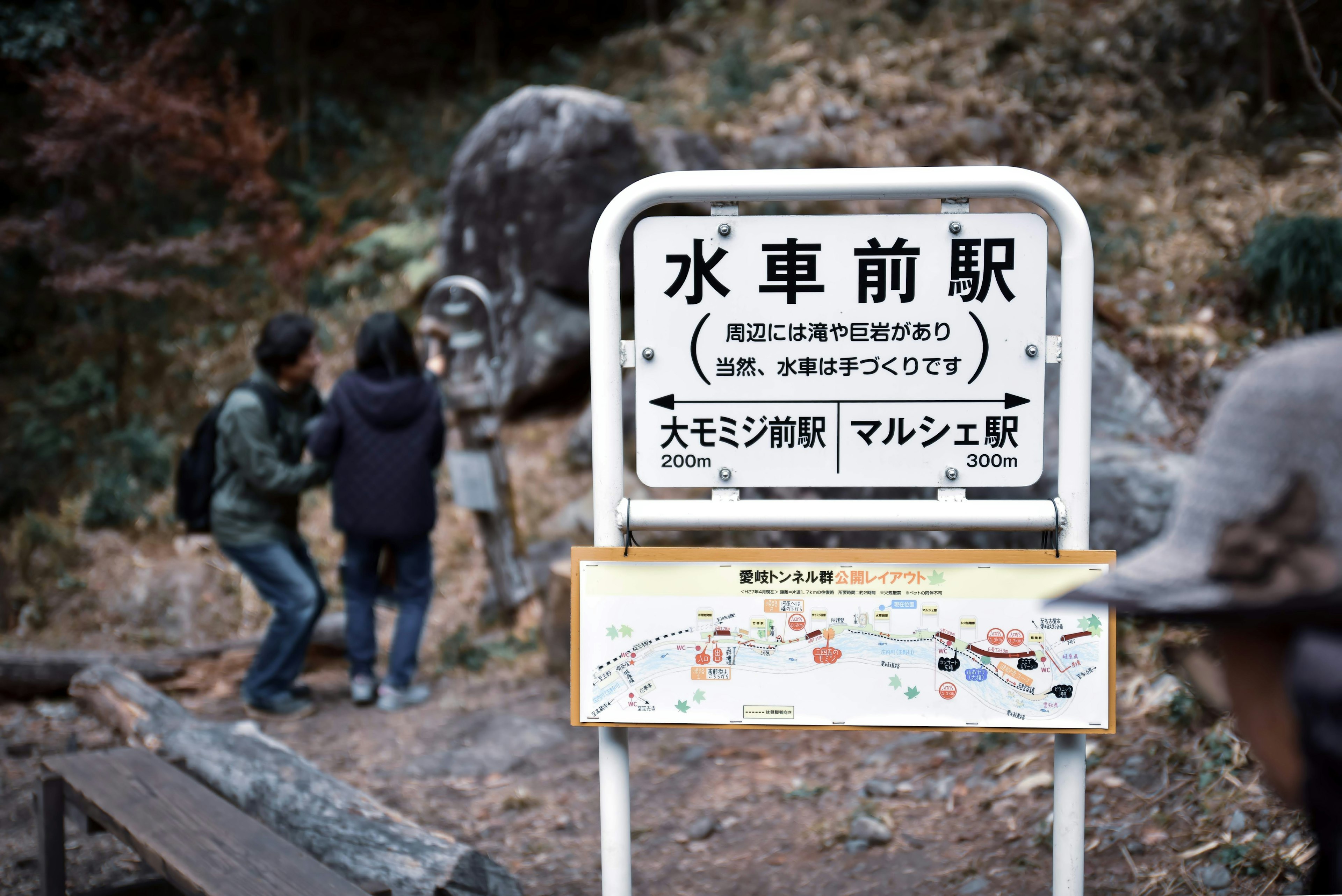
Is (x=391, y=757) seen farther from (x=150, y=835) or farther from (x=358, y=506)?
(x=150, y=835)

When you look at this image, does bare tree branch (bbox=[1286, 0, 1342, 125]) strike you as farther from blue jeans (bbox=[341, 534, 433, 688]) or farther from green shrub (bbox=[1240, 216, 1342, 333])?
blue jeans (bbox=[341, 534, 433, 688])

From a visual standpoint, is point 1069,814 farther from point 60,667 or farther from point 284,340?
point 60,667

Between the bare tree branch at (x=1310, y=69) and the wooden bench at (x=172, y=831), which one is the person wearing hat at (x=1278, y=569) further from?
the bare tree branch at (x=1310, y=69)

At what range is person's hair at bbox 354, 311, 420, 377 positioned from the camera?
4582 millimetres

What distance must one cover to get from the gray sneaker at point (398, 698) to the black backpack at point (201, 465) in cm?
119

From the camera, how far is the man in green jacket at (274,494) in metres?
4.45

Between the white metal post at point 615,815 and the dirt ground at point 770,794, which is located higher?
the white metal post at point 615,815

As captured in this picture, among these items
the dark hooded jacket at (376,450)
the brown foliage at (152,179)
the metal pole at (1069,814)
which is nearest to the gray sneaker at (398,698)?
the dark hooded jacket at (376,450)

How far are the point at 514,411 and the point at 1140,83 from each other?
576 centimetres

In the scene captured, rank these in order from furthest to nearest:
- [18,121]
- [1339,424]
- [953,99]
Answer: [18,121] < [953,99] < [1339,424]

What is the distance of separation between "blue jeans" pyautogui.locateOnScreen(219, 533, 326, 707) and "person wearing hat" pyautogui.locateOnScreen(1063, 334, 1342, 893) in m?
4.38

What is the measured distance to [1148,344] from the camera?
19.0 ft

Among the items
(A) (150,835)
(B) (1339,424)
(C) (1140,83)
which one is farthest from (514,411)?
(B) (1339,424)

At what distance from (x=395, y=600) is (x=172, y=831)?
2.29m
